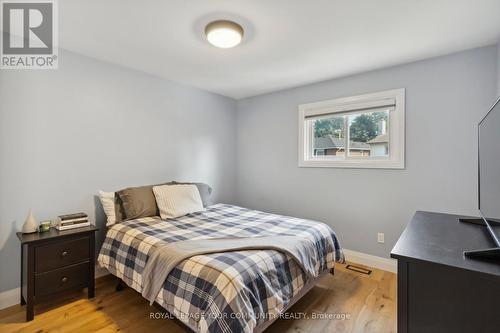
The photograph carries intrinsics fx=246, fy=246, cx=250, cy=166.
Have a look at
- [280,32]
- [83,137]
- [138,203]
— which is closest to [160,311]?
[138,203]

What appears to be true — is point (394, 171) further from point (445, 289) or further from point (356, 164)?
point (445, 289)

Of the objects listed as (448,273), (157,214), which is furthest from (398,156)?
(157,214)

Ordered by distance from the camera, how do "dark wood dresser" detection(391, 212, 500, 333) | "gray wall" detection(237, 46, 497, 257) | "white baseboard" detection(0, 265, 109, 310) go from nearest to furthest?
"dark wood dresser" detection(391, 212, 500, 333) → "white baseboard" detection(0, 265, 109, 310) → "gray wall" detection(237, 46, 497, 257)

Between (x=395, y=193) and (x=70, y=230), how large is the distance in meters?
3.31

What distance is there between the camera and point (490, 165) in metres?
1.24

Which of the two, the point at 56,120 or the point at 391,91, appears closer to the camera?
the point at 56,120

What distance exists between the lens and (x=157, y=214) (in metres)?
2.72

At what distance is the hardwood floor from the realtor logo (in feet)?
6.93

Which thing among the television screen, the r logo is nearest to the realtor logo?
the r logo

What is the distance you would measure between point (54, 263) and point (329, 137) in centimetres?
326

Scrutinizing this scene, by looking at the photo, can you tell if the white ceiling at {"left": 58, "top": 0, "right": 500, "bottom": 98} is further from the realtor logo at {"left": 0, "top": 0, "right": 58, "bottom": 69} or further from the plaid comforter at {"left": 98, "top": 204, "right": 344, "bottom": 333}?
the plaid comforter at {"left": 98, "top": 204, "right": 344, "bottom": 333}

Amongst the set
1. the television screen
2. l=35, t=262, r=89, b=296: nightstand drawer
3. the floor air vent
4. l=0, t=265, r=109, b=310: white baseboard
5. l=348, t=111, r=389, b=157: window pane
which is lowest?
the floor air vent

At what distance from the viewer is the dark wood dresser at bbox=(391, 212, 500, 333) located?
2.98ft

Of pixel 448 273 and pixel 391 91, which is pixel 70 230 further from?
pixel 391 91
